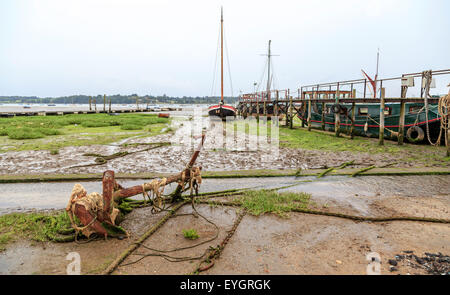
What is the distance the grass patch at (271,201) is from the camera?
6.05 metres

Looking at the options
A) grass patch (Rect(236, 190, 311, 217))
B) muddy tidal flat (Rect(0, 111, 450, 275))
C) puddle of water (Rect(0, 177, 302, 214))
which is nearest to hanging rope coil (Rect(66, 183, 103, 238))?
muddy tidal flat (Rect(0, 111, 450, 275))

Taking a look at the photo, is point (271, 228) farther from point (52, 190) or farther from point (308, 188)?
point (52, 190)

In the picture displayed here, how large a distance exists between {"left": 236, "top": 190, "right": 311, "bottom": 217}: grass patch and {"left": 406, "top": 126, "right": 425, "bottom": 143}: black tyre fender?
13034 millimetres

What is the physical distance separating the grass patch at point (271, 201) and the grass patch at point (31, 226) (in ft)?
12.1

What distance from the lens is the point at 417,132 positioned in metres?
16.6

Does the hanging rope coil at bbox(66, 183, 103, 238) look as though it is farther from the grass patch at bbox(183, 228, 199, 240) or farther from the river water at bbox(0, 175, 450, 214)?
the river water at bbox(0, 175, 450, 214)

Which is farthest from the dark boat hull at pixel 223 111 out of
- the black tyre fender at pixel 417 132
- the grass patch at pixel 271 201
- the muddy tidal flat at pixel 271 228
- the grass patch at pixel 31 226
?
the grass patch at pixel 31 226

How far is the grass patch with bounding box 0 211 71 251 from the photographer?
481cm

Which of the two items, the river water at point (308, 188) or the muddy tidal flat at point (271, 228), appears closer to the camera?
the muddy tidal flat at point (271, 228)

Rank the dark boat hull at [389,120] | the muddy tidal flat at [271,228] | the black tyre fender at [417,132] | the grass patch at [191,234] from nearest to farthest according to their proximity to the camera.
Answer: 1. the muddy tidal flat at [271,228]
2. the grass patch at [191,234]
3. the black tyre fender at [417,132]
4. the dark boat hull at [389,120]

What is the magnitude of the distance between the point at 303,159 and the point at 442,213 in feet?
22.1

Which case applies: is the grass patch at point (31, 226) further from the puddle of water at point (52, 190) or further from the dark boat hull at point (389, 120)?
the dark boat hull at point (389, 120)

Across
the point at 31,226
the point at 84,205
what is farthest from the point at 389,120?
the point at 31,226
